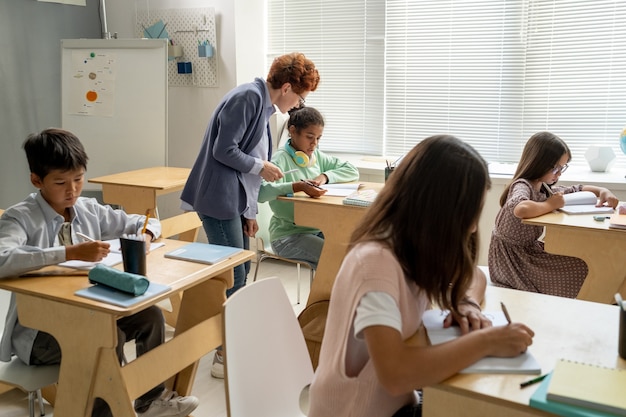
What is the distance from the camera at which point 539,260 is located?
9.45 feet

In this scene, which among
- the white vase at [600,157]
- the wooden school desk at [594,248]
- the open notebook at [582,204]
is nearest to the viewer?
the wooden school desk at [594,248]

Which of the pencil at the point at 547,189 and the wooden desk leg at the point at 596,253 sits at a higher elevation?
the pencil at the point at 547,189

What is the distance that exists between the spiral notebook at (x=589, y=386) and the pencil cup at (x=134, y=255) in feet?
4.10

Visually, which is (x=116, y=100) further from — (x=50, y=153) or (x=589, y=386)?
(x=589, y=386)

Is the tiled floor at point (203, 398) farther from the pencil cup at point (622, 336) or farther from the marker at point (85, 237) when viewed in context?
the pencil cup at point (622, 336)

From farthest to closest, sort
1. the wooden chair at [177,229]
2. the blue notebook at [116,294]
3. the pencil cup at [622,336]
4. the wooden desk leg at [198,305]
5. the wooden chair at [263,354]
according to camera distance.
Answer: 1. the wooden chair at [177,229]
2. the wooden desk leg at [198,305]
3. the blue notebook at [116,294]
4. the wooden chair at [263,354]
5. the pencil cup at [622,336]

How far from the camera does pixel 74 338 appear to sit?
189 centimetres

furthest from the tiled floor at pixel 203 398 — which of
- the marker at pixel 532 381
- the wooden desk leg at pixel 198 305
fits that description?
the marker at pixel 532 381

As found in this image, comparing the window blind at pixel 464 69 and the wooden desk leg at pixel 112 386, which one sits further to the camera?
the window blind at pixel 464 69

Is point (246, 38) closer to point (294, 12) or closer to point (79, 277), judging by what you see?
point (294, 12)

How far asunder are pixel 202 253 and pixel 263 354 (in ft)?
2.46

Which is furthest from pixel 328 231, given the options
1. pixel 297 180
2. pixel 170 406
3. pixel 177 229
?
pixel 170 406

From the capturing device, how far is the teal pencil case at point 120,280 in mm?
1854

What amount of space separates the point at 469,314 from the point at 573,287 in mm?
1616
